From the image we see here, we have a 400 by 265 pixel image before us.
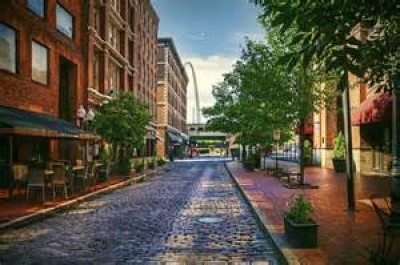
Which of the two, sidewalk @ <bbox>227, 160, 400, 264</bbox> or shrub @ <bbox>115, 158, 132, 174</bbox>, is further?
shrub @ <bbox>115, 158, 132, 174</bbox>

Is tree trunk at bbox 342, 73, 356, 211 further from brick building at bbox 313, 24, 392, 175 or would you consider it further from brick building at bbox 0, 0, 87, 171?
brick building at bbox 313, 24, 392, 175

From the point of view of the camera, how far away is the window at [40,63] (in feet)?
86.9

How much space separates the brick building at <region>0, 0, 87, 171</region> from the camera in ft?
73.8

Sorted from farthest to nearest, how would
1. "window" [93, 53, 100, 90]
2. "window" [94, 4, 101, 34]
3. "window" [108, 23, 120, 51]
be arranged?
"window" [108, 23, 120, 51] < "window" [94, 4, 101, 34] < "window" [93, 53, 100, 90]

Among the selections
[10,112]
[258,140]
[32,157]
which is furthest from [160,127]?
[10,112]

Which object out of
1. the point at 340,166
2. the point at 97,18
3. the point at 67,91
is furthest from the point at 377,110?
the point at 97,18

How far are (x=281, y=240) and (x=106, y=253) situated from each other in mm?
2950

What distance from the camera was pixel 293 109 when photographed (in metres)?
24.1

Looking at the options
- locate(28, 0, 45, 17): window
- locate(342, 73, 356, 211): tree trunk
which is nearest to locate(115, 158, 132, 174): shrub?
locate(28, 0, 45, 17): window

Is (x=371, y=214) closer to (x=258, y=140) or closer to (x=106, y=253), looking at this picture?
(x=106, y=253)

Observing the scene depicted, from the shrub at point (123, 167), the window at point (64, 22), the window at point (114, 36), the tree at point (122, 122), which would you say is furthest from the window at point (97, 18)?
the shrub at point (123, 167)

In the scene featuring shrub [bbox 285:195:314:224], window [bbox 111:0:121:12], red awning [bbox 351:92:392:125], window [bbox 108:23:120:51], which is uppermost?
window [bbox 111:0:121:12]

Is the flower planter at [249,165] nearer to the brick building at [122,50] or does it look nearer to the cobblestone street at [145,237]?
the brick building at [122,50]

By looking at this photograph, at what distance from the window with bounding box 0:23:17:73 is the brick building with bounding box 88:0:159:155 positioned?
12.2 m
